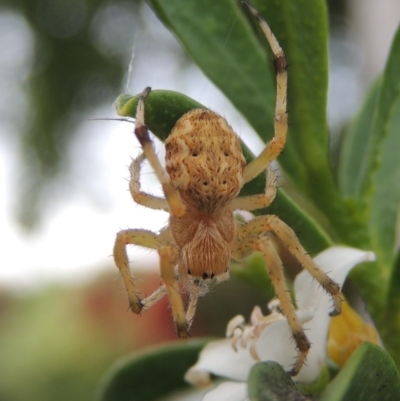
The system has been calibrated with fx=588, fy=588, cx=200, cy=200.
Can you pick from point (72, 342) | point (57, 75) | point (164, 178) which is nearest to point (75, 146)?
point (57, 75)

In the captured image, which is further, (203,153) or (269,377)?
(203,153)

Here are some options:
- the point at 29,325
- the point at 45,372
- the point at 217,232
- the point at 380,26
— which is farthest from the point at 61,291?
the point at 217,232

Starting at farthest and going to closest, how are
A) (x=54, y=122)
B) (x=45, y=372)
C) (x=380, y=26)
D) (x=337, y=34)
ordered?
1. (x=54, y=122)
2. (x=337, y=34)
3. (x=45, y=372)
4. (x=380, y=26)

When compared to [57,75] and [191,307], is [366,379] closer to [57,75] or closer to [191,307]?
[191,307]

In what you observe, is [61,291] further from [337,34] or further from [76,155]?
[337,34]

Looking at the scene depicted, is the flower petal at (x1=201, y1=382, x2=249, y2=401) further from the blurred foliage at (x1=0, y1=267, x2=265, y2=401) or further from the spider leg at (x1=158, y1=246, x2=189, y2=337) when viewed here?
the blurred foliage at (x1=0, y1=267, x2=265, y2=401)
